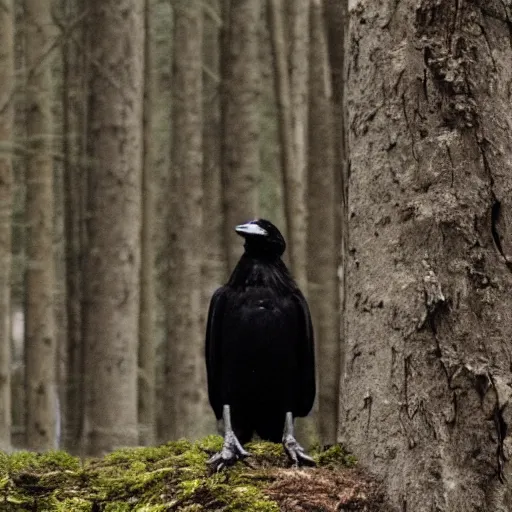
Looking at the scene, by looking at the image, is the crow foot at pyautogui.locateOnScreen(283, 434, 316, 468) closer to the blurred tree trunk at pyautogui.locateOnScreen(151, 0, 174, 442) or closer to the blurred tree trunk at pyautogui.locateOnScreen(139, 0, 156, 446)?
the blurred tree trunk at pyautogui.locateOnScreen(139, 0, 156, 446)

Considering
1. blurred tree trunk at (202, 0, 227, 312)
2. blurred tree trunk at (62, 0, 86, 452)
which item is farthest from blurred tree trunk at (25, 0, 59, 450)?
blurred tree trunk at (202, 0, 227, 312)

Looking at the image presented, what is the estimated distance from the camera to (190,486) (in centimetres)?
323

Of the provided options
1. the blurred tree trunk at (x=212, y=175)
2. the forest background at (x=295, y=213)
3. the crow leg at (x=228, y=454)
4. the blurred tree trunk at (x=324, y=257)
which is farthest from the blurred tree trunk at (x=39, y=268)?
the crow leg at (x=228, y=454)

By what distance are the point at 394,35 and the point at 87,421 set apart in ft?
18.2

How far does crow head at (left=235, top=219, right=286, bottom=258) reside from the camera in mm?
3844

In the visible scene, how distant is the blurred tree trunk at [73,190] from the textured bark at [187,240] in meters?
1.62

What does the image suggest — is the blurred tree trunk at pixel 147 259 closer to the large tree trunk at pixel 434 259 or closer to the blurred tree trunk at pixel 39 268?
the blurred tree trunk at pixel 39 268

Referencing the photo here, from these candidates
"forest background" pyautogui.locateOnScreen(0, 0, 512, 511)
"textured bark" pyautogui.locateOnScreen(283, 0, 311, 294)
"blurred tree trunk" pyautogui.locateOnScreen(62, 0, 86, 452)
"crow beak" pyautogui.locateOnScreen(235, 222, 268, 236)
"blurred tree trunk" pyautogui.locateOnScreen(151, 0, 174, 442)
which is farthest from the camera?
"blurred tree trunk" pyautogui.locateOnScreen(151, 0, 174, 442)

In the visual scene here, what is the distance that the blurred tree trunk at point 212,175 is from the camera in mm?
11688

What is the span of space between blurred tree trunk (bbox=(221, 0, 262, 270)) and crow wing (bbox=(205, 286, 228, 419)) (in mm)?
5215

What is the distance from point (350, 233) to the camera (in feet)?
12.0

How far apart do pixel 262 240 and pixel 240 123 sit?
18.5ft

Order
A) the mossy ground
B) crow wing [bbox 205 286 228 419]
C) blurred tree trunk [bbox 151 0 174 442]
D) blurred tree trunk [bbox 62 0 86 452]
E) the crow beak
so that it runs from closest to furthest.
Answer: the mossy ground
the crow beak
crow wing [bbox 205 286 228 419]
blurred tree trunk [bbox 62 0 86 452]
blurred tree trunk [bbox 151 0 174 442]

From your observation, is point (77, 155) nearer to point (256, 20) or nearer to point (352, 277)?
point (256, 20)
